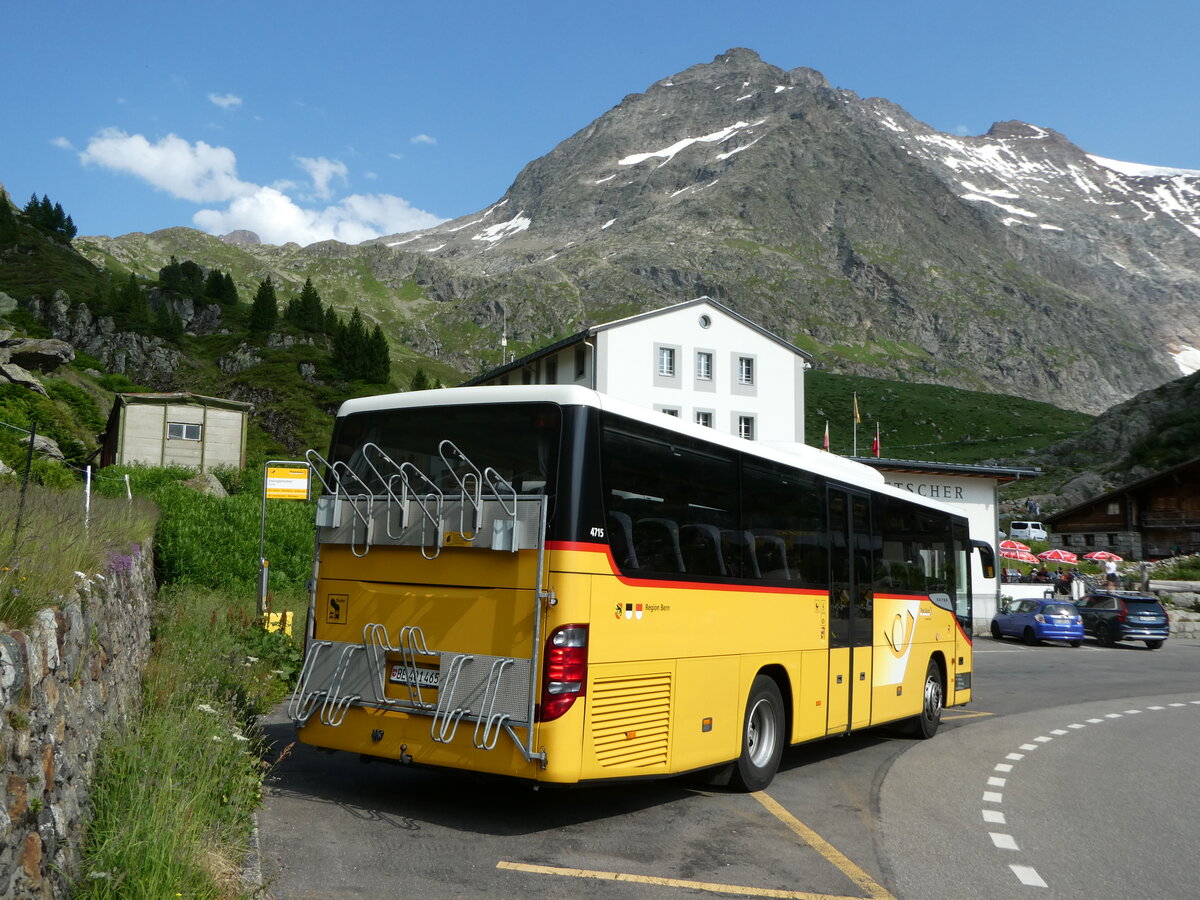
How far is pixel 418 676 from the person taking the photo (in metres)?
7.19

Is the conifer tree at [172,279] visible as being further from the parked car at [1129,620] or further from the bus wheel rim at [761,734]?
the bus wheel rim at [761,734]

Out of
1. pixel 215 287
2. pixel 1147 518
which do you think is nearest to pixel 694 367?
pixel 1147 518

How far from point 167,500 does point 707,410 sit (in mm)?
43677

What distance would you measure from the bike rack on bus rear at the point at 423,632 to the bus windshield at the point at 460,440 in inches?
1.9

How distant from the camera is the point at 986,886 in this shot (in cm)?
612

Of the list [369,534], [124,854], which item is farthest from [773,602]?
[124,854]

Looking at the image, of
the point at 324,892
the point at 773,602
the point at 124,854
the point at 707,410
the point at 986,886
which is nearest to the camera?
the point at 124,854

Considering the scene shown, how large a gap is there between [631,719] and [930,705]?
6852 mm

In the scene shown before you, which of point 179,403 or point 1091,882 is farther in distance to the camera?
point 179,403

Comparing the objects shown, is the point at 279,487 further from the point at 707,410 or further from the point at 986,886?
the point at 707,410

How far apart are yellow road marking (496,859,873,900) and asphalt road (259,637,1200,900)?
2cm

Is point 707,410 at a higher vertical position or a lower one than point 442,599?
higher

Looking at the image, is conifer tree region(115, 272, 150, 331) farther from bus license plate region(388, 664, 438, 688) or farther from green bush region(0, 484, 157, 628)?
bus license plate region(388, 664, 438, 688)

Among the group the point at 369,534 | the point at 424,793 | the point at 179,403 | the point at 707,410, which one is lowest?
the point at 424,793
